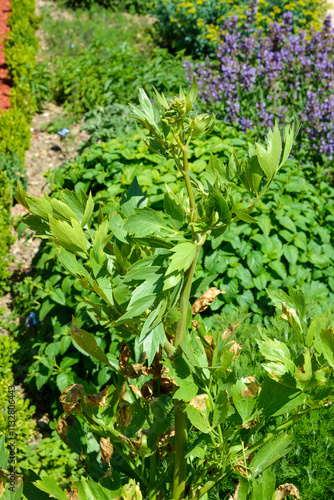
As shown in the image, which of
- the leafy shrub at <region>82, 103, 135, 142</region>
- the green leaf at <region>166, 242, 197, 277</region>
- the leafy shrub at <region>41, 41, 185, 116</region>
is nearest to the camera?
the green leaf at <region>166, 242, 197, 277</region>

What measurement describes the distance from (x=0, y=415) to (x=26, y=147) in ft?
12.0

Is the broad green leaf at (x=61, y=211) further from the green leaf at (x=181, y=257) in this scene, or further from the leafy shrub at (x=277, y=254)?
the leafy shrub at (x=277, y=254)

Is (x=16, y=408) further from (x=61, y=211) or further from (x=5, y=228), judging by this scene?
(x=61, y=211)

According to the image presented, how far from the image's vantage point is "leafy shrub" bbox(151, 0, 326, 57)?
7.41 meters

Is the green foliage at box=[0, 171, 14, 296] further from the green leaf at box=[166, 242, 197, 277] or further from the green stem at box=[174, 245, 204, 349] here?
the green leaf at box=[166, 242, 197, 277]

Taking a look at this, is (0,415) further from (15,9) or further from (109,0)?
(109,0)

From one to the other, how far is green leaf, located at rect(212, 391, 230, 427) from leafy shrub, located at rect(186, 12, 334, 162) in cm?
373

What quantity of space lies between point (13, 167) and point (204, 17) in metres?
4.39

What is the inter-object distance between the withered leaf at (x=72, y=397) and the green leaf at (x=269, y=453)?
44 centimetres

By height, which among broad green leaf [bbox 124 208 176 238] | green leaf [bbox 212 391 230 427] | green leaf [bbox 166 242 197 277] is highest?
broad green leaf [bbox 124 208 176 238]

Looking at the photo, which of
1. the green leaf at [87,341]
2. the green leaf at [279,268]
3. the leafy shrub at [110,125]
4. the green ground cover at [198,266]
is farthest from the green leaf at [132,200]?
the leafy shrub at [110,125]

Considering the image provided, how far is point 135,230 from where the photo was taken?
93 centimetres

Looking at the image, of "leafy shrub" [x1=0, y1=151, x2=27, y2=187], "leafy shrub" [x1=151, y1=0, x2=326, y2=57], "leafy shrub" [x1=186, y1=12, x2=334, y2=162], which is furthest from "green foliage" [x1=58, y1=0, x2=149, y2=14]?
"leafy shrub" [x1=0, y1=151, x2=27, y2=187]

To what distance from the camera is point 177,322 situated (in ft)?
3.57
